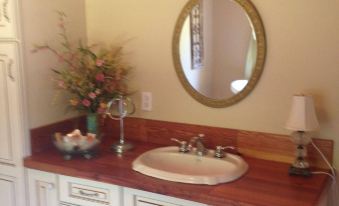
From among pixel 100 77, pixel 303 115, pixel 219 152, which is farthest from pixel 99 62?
pixel 303 115

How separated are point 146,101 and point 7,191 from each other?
912mm

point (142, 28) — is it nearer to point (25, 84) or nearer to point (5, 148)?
point (25, 84)

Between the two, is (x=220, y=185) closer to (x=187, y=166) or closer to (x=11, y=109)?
(x=187, y=166)

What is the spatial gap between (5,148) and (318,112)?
1.61 m

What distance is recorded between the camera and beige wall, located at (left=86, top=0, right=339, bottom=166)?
1666mm

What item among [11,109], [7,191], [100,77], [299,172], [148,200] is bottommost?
[7,191]

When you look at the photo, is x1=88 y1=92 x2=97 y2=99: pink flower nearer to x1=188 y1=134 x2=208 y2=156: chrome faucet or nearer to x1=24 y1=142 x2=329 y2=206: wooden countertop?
x1=24 y1=142 x2=329 y2=206: wooden countertop

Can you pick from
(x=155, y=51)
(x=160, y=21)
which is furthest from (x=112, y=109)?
(x=160, y=21)

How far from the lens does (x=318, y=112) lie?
171 cm

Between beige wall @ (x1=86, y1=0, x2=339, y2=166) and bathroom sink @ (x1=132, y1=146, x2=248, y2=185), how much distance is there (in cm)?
22

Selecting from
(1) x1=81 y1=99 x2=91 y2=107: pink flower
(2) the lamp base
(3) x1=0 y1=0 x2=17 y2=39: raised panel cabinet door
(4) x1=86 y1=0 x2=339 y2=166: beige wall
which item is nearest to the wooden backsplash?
(4) x1=86 y1=0 x2=339 y2=166: beige wall

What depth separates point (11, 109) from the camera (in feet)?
6.28

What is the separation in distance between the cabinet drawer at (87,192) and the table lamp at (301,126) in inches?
31.7

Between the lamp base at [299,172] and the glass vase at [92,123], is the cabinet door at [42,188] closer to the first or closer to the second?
the glass vase at [92,123]
